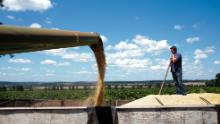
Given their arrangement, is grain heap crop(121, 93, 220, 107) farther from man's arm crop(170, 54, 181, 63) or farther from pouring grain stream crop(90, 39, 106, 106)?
man's arm crop(170, 54, 181, 63)

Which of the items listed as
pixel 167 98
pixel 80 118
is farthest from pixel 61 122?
pixel 167 98

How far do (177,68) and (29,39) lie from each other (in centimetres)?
762

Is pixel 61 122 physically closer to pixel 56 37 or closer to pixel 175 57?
pixel 56 37

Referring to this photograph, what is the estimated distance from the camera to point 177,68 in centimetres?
1032

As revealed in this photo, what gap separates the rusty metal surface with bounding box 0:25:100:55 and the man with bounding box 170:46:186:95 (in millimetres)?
6029

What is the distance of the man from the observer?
10172mm

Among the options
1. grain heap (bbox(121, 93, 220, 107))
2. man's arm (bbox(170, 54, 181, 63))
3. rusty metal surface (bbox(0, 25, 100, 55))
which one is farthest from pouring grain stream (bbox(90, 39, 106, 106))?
man's arm (bbox(170, 54, 181, 63))

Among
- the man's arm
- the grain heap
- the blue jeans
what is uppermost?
the man's arm

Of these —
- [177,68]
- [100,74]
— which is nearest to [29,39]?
[100,74]

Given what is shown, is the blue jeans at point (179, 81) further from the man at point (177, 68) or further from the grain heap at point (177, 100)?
the grain heap at point (177, 100)

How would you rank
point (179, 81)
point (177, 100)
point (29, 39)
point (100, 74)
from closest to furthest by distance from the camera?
point (29, 39) → point (177, 100) → point (100, 74) → point (179, 81)

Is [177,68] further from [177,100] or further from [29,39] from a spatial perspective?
[29,39]

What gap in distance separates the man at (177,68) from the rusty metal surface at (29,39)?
6.03 metres

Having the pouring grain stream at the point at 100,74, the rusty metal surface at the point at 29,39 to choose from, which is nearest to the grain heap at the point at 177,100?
the pouring grain stream at the point at 100,74
